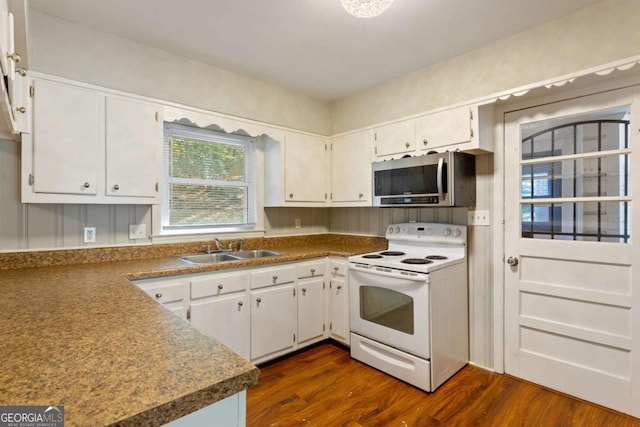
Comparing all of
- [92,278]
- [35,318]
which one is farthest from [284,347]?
[35,318]

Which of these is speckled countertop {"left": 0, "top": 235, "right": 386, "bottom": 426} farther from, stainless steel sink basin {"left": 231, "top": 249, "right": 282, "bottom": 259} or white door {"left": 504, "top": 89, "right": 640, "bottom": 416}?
white door {"left": 504, "top": 89, "right": 640, "bottom": 416}

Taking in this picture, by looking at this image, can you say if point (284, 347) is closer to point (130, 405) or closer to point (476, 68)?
point (130, 405)

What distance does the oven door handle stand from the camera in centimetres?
221

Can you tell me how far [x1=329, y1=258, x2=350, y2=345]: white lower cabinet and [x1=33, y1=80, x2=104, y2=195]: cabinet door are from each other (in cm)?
193

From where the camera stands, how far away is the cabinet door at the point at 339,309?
288 cm

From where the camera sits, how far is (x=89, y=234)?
228 centimetres

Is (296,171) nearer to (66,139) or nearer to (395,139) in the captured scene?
(395,139)

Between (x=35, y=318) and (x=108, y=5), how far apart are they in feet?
6.09

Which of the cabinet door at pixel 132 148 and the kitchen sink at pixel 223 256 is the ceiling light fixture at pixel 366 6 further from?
the kitchen sink at pixel 223 256

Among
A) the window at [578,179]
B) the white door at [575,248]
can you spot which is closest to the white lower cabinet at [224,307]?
the white door at [575,248]

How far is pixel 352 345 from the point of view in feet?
8.93

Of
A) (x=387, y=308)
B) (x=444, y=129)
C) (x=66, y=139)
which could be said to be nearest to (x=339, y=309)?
(x=387, y=308)

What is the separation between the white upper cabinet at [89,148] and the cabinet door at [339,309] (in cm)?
164

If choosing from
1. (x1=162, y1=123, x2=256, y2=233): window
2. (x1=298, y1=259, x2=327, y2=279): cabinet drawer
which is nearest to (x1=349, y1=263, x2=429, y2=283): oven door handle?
(x1=298, y1=259, x2=327, y2=279): cabinet drawer
